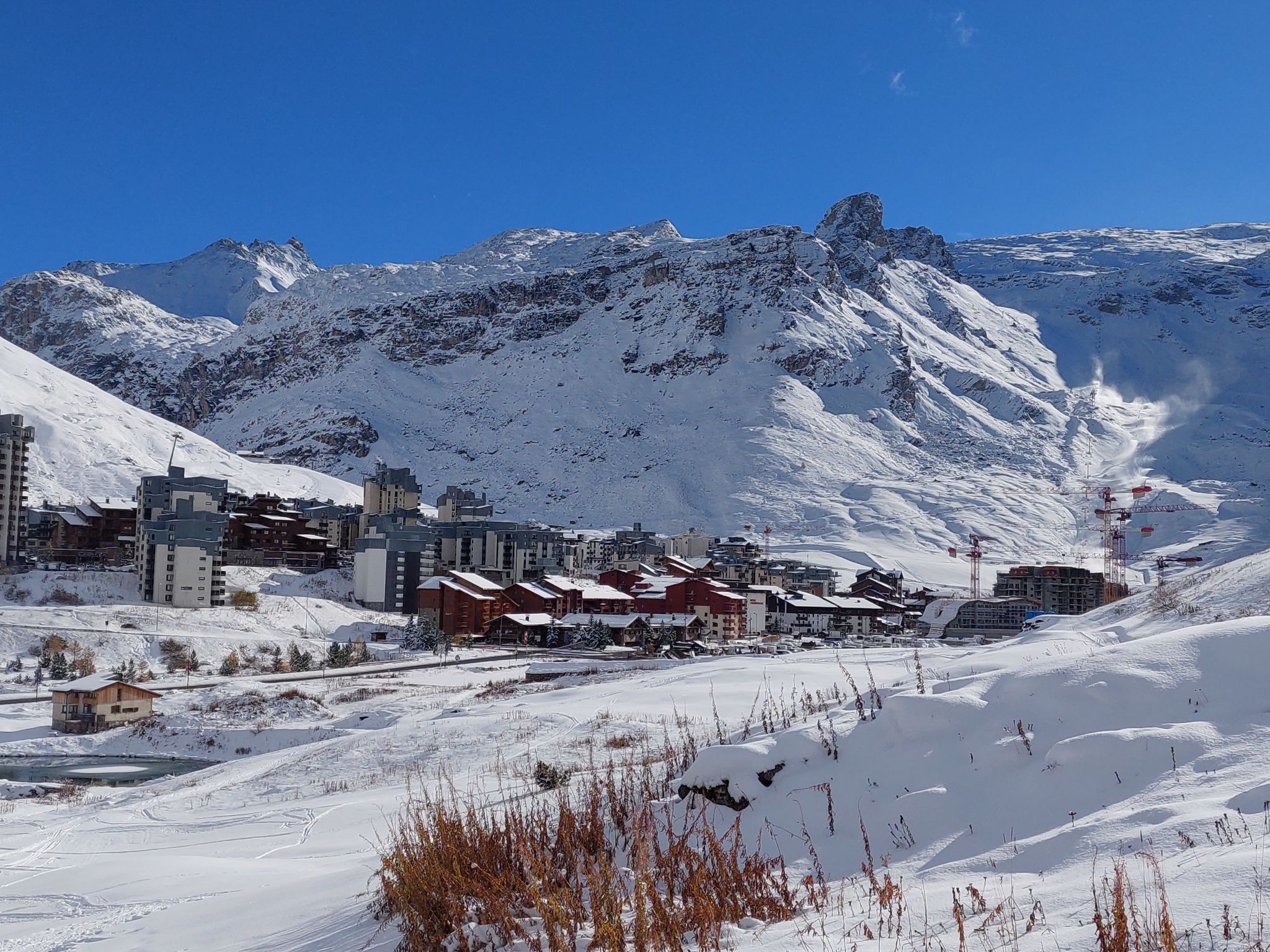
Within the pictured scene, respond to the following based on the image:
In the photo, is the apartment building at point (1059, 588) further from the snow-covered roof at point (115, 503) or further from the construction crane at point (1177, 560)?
the snow-covered roof at point (115, 503)

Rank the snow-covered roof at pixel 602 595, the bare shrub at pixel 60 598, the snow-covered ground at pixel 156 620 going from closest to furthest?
the snow-covered ground at pixel 156 620
the bare shrub at pixel 60 598
the snow-covered roof at pixel 602 595

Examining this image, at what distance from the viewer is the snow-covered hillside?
307ft

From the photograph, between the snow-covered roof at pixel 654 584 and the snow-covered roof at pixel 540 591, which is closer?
the snow-covered roof at pixel 540 591

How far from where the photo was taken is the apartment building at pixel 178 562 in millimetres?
59031

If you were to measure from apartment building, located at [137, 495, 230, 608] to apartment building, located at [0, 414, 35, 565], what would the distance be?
37.1 feet

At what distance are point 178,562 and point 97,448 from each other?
49.8m

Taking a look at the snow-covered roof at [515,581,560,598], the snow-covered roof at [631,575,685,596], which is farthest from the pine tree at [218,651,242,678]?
the snow-covered roof at [631,575,685,596]

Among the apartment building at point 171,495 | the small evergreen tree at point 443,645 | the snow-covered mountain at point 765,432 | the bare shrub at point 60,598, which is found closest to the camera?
the small evergreen tree at point 443,645

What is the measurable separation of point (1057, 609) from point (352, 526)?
6531 centimetres

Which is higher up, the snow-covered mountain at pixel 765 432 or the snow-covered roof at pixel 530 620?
the snow-covered mountain at pixel 765 432

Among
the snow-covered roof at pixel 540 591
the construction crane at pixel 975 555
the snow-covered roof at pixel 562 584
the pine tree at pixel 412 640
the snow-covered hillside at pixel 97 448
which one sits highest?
the snow-covered hillside at pixel 97 448

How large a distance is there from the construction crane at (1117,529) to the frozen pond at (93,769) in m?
69.9

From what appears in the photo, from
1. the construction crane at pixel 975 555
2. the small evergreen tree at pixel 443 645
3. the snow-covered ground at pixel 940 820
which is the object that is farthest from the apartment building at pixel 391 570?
the snow-covered ground at pixel 940 820

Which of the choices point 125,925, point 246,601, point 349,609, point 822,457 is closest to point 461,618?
point 349,609
